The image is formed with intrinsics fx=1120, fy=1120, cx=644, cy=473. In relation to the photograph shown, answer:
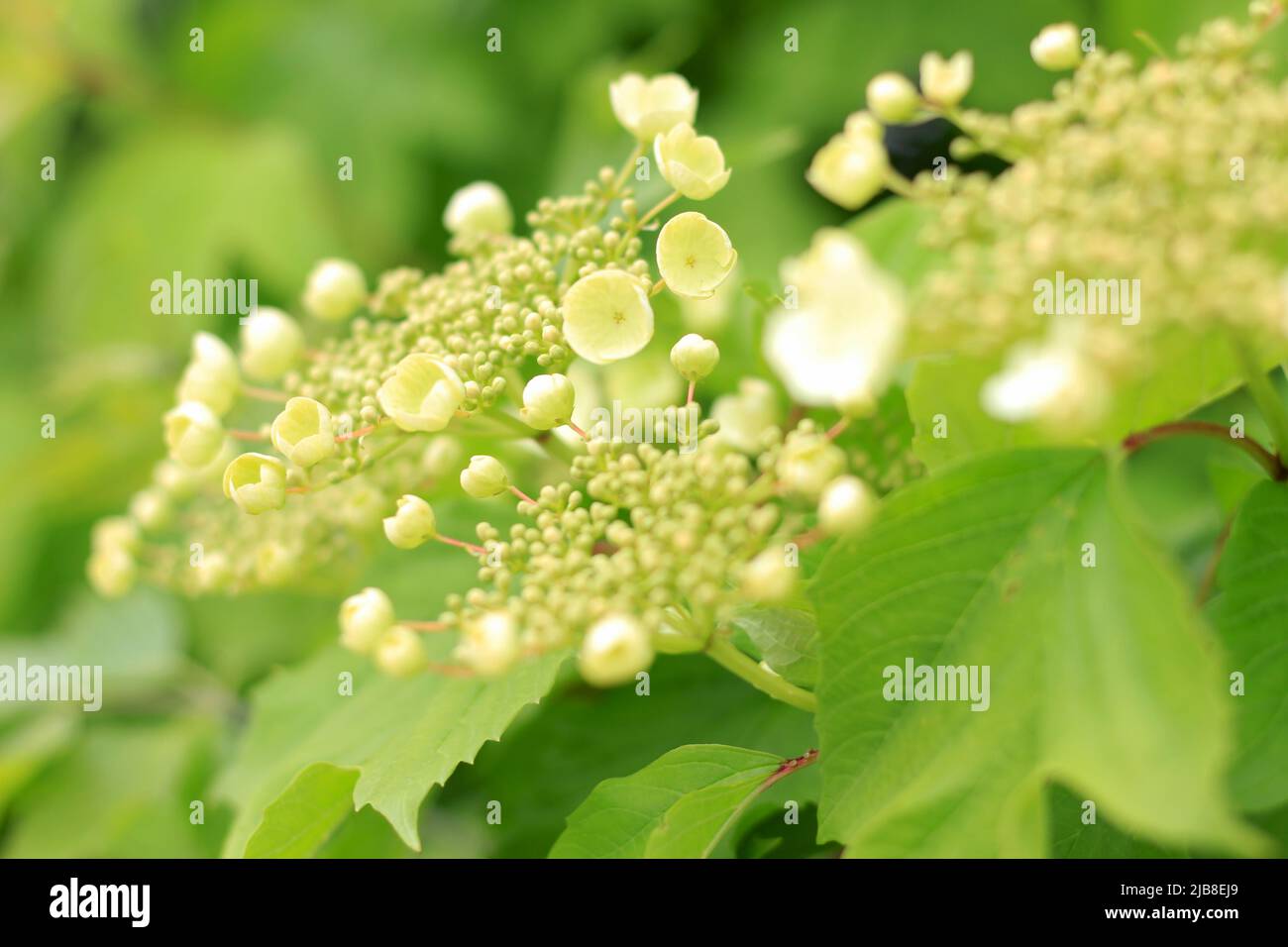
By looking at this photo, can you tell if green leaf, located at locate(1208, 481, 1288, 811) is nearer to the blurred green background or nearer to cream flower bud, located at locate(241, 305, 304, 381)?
cream flower bud, located at locate(241, 305, 304, 381)

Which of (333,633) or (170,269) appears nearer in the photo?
(333,633)

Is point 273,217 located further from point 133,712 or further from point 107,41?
point 133,712

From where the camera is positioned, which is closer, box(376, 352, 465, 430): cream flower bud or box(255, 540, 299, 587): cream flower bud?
box(376, 352, 465, 430): cream flower bud

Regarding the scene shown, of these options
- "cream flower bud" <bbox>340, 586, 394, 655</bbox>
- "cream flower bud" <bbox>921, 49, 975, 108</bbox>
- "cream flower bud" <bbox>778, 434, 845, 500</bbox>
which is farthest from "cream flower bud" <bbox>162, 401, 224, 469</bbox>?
"cream flower bud" <bbox>921, 49, 975, 108</bbox>

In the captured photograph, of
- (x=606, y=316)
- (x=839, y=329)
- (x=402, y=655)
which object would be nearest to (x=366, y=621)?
(x=402, y=655)

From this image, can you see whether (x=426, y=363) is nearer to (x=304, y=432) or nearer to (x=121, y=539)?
(x=304, y=432)
